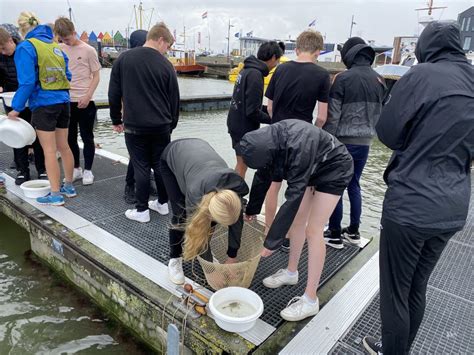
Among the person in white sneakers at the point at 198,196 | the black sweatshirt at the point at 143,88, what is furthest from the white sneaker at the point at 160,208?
the person in white sneakers at the point at 198,196

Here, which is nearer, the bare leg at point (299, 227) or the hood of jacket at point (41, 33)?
the bare leg at point (299, 227)

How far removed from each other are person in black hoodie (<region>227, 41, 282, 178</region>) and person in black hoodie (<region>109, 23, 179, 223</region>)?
25.8 inches

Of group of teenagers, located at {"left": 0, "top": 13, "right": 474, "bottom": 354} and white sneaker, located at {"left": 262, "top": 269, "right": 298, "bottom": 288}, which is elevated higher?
group of teenagers, located at {"left": 0, "top": 13, "right": 474, "bottom": 354}

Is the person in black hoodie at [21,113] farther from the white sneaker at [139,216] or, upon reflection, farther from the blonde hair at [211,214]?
the blonde hair at [211,214]

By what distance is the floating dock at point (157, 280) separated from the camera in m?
2.22

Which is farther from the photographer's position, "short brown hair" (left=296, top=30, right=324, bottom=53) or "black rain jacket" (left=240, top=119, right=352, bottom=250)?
"short brown hair" (left=296, top=30, right=324, bottom=53)

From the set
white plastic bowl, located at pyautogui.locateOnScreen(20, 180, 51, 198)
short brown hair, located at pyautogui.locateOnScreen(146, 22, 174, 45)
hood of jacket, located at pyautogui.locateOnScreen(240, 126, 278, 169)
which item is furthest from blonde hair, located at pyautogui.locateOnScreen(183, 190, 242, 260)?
white plastic bowl, located at pyautogui.locateOnScreen(20, 180, 51, 198)

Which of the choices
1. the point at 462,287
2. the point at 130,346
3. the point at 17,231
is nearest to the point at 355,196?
the point at 462,287

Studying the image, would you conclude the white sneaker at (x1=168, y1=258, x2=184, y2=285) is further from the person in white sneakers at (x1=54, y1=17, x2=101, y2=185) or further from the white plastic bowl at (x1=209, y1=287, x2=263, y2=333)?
the person in white sneakers at (x1=54, y1=17, x2=101, y2=185)

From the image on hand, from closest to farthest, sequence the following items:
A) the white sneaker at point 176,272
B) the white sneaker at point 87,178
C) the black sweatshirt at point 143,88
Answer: the white sneaker at point 176,272 → the black sweatshirt at point 143,88 → the white sneaker at point 87,178

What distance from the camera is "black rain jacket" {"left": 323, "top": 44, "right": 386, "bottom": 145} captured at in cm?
288

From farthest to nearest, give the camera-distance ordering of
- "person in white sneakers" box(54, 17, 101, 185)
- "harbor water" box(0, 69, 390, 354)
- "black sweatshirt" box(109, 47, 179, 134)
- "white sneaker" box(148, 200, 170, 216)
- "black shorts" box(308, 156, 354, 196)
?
"person in white sneakers" box(54, 17, 101, 185)
"white sneaker" box(148, 200, 170, 216)
"black sweatshirt" box(109, 47, 179, 134)
"harbor water" box(0, 69, 390, 354)
"black shorts" box(308, 156, 354, 196)

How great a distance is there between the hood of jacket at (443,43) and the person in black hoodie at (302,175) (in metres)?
0.69

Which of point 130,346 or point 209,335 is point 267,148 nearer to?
point 209,335
